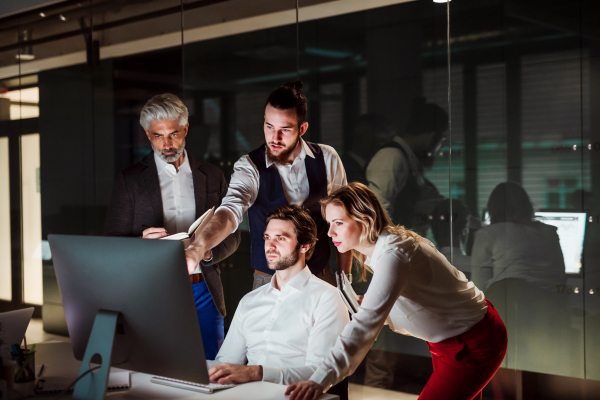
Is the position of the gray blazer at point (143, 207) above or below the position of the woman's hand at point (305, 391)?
above

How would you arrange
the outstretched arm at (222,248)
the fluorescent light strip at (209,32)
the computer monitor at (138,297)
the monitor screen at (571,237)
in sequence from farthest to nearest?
1. the fluorescent light strip at (209,32)
2. the monitor screen at (571,237)
3. the outstretched arm at (222,248)
4. the computer monitor at (138,297)

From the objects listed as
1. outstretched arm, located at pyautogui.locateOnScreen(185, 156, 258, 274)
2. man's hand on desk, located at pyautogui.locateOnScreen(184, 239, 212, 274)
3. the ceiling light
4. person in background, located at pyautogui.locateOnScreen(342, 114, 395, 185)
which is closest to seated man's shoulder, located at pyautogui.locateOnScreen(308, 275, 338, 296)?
outstretched arm, located at pyautogui.locateOnScreen(185, 156, 258, 274)

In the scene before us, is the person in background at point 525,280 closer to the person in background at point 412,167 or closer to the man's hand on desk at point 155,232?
the person in background at point 412,167

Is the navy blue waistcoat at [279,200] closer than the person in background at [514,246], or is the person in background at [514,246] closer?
the navy blue waistcoat at [279,200]

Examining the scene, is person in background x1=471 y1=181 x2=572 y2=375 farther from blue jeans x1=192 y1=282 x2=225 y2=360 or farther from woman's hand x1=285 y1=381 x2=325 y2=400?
woman's hand x1=285 y1=381 x2=325 y2=400

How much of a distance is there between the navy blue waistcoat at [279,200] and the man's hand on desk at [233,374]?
98 centimetres

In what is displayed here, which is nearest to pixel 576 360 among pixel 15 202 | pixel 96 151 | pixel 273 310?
pixel 273 310

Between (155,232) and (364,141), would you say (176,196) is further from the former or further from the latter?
(364,141)

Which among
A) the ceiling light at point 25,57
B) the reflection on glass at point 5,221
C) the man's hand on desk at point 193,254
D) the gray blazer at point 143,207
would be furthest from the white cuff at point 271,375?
the ceiling light at point 25,57

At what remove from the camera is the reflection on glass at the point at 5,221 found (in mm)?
5461

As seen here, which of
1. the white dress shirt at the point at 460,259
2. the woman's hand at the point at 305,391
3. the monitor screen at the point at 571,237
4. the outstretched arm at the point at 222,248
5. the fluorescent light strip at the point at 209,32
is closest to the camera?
the woman's hand at the point at 305,391

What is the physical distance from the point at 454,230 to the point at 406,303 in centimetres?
140

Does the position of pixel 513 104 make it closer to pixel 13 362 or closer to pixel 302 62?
pixel 302 62

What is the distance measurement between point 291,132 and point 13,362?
1.48m
